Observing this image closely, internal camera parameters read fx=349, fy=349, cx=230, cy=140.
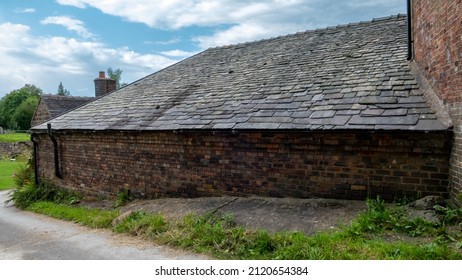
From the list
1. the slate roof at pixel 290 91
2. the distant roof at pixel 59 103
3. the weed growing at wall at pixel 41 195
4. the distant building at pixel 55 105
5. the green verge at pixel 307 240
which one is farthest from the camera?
the distant roof at pixel 59 103

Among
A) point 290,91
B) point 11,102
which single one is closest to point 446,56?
point 290,91

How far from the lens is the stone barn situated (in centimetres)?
552

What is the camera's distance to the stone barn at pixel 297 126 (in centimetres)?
552

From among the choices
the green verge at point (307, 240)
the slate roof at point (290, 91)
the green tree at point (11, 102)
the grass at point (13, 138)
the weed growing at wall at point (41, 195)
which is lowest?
the weed growing at wall at point (41, 195)

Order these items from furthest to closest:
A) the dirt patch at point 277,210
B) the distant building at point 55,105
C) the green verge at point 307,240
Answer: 1. the distant building at point 55,105
2. the dirt patch at point 277,210
3. the green verge at point 307,240

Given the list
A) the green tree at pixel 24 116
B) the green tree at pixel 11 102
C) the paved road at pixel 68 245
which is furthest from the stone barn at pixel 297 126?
the green tree at pixel 11 102

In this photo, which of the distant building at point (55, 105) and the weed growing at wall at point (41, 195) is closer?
the weed growing at wall at point (41, 195)

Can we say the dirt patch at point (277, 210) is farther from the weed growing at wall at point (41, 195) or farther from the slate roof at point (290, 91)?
the weed growing at wall at point (41, 195)

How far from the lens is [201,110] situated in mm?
8539

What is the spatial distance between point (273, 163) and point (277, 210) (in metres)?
1.10

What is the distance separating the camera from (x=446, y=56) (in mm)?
5301

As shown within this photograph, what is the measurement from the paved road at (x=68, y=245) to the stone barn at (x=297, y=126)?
2.06 metres

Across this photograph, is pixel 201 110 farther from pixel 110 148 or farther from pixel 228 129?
pixel 110 148

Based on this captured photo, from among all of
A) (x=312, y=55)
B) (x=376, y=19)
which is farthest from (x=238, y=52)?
(x=376, y=19)
